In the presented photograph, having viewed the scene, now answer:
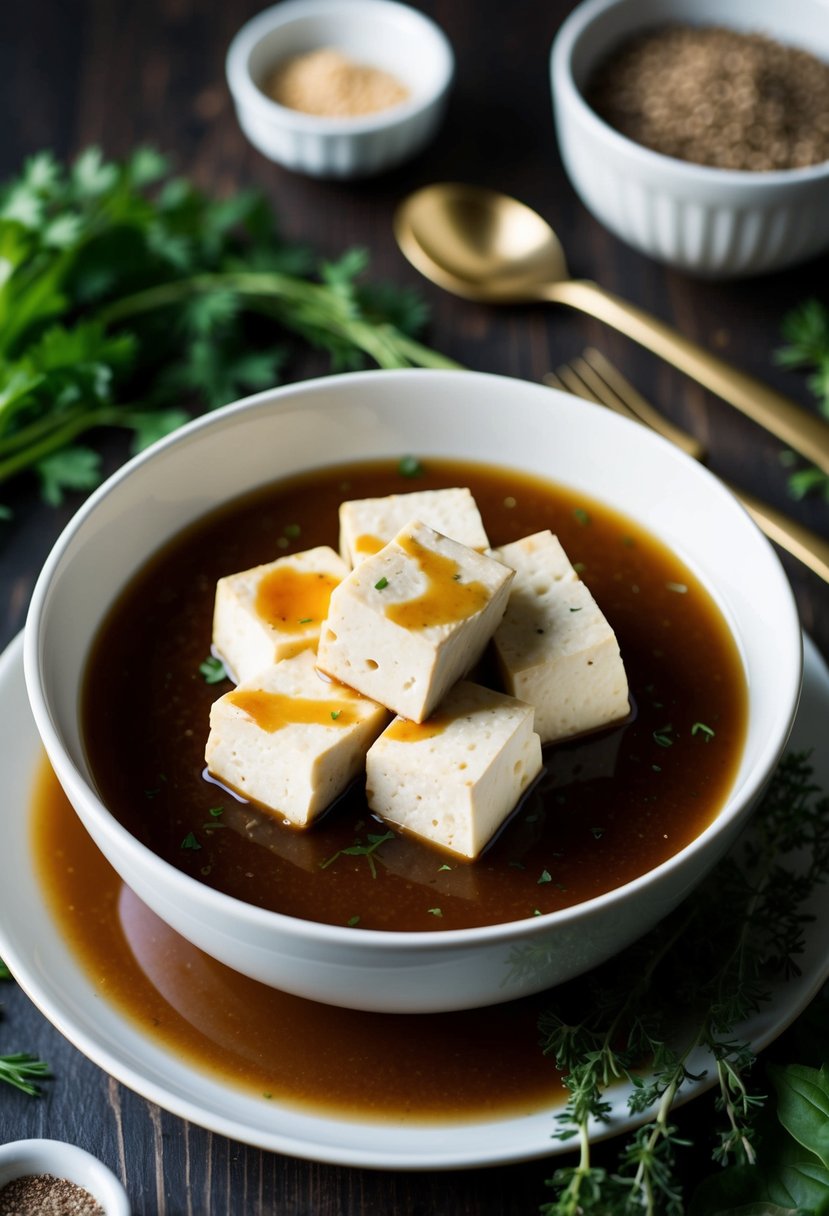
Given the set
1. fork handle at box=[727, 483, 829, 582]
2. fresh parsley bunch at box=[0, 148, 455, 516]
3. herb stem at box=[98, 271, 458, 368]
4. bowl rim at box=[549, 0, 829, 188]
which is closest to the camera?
fork handle at box=[727, 483, 829, 582]

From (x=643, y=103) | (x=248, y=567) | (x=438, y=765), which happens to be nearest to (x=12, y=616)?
(x=248, y=567)

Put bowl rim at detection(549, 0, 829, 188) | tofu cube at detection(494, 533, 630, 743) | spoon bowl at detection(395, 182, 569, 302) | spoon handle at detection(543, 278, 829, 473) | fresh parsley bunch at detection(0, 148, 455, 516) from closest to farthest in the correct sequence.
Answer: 1. tofu cube at detection(494, 533, 630, 743)
2. spoon handle at detection(543, 278, 829, 473)
3. fresh parsley bunch at detection(0, 148, 455, 516)
4. bowl rim at detection(549, 0, 829, 188)
5. spoon bowl at detection(395, 182, 569, 302)

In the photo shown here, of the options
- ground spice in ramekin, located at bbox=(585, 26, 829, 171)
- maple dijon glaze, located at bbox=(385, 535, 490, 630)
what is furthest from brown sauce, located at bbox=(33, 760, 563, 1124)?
ground spice in ramekin, located at bbox=(585, 26, 829, 171)

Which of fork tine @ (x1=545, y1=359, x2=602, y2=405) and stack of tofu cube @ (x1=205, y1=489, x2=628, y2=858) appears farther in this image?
fork tine @ (x1=545, y1=359, x2=602, y2=405)

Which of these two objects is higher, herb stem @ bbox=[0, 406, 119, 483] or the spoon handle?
the spoon handle

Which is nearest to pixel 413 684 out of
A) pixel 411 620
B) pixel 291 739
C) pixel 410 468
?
pixel 411 620

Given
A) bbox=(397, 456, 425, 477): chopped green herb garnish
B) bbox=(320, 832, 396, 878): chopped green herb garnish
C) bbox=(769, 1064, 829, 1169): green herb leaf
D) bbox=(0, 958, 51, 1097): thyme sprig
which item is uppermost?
bbox=(397, 456, 425, 477): chopped green herb garnish

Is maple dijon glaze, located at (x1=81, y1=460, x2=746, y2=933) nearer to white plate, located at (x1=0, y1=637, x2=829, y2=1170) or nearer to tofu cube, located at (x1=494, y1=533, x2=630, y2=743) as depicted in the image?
tofu cube, located at (x1=494, y1=533, x2=630, y2=743)

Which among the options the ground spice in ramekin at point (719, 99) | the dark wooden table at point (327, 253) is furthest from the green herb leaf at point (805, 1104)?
the ground spice in ramekin at point (719, 99)

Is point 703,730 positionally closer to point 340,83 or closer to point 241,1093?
point 241,1093
